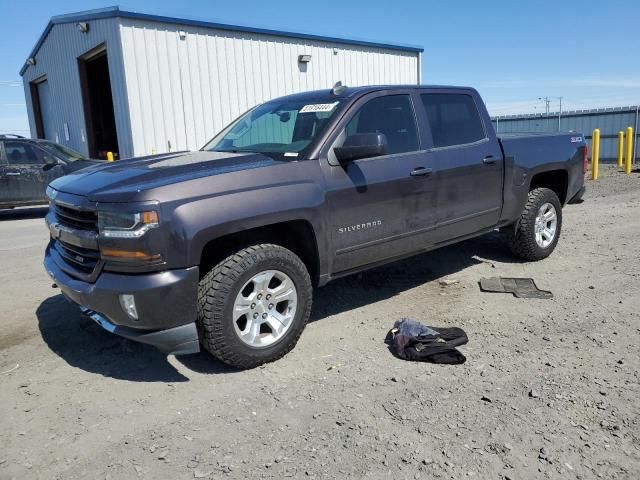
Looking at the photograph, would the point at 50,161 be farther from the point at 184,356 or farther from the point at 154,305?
the point at 154,305

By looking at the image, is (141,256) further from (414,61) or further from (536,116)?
(536,116)

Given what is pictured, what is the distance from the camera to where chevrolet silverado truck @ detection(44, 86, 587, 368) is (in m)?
3.12

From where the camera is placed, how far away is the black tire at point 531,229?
227 inches

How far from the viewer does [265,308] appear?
3562mm

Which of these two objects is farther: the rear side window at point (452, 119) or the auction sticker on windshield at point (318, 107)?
the rear side window at point (452, 119)

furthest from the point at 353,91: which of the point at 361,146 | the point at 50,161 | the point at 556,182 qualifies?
the point at 50,161

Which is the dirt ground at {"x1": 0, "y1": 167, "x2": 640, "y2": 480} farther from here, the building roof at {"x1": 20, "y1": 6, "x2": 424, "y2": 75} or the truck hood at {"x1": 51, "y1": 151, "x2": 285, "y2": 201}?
the building roof at {"x1": 20, "y1": 6, "x2": 424, "y2": 75}

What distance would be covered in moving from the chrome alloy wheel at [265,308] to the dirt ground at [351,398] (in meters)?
0.23

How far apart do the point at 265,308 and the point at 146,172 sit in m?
1.22

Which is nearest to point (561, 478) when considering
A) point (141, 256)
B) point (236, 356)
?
point (236, 356)

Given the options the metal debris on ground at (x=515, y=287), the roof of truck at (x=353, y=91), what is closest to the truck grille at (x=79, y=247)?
the roof of truck at (x=353, y=91)

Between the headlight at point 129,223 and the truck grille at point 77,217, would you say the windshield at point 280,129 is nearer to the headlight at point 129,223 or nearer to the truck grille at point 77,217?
the headlight at point 129,223

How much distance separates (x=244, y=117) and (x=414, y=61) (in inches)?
611

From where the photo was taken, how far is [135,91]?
12.8 m
